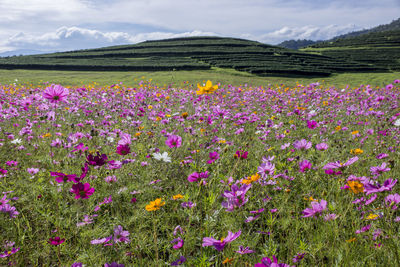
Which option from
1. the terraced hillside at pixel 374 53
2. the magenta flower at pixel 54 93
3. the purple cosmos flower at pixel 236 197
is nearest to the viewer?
the purple cosmos flower at pixel 236 197

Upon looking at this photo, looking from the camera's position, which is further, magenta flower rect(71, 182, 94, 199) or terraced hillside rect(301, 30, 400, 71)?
terraced hillside rect(301, 30, 400, 71)

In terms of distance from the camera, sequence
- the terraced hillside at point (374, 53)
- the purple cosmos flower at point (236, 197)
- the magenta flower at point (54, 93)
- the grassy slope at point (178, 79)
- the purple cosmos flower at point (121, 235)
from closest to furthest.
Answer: the purple cosmos flower at point (236, 197)
the purple cosmos flower at point (121, 235)
the magenta flower at point (54, 93)
the grassy slope at point (178, 79)
the terraced hillside at point (374, 53)

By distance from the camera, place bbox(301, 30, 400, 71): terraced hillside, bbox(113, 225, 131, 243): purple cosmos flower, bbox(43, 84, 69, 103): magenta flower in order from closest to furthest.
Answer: bbox(113, 225, 131, 243): purple cosmos flower < bbox(43, 84, 69, 103): magenta flower < bbox(301, 30, 400, 71): terraced hillside

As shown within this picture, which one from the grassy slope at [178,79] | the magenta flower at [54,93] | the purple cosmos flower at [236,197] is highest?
the grassy slope at [178,79]

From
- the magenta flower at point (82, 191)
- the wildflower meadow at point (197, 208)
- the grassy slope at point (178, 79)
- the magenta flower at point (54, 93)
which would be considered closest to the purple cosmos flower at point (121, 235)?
the wildflower meadow at point (197, 208)

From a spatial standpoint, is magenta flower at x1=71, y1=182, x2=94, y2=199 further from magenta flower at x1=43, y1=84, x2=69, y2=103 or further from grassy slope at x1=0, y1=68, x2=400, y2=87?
grassy slope at x1=0, y1=68, x2=400, y2=87

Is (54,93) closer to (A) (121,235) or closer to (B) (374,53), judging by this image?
(A) (121,235)

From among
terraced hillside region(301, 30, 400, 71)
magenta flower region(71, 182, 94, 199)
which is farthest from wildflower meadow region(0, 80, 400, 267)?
terraced hillside region(301, 30, 400, 71)

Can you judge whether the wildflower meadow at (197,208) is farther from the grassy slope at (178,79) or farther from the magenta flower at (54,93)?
the grassy slope at (178,79)

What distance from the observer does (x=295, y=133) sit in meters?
3.63

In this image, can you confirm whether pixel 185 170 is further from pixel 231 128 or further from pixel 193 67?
pixel 193 67

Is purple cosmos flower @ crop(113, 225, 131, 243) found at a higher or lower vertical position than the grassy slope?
lower

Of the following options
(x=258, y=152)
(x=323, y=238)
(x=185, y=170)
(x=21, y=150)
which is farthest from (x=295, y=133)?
(x=21, y=150)

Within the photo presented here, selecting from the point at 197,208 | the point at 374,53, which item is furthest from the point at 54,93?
the point at 374,53
